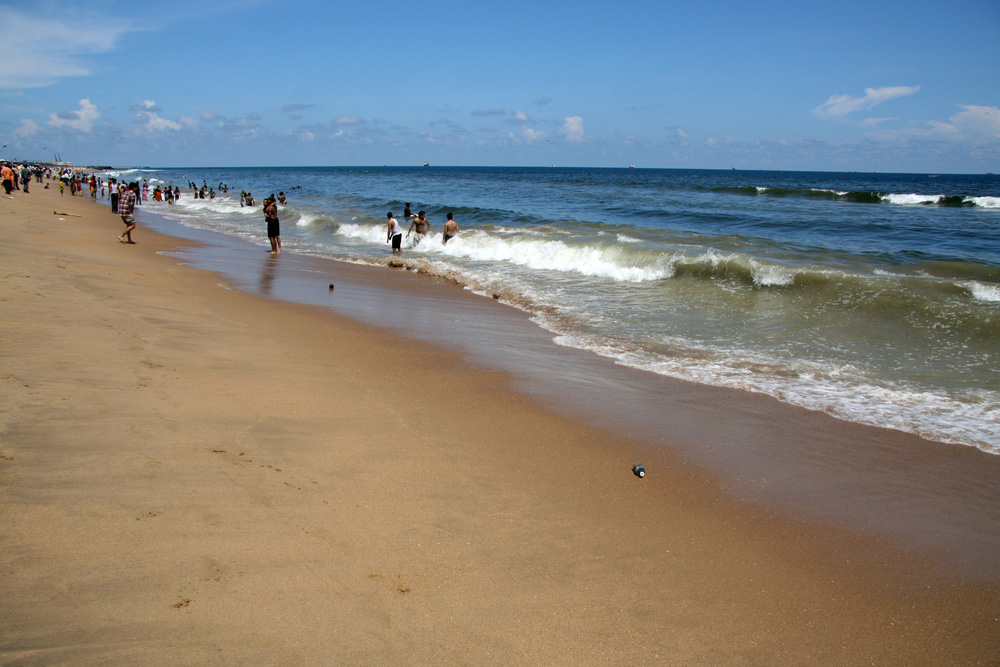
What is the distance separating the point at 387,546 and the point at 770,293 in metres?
11.4

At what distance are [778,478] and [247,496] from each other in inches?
155

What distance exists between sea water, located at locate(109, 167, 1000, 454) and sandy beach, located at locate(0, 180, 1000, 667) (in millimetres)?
2131

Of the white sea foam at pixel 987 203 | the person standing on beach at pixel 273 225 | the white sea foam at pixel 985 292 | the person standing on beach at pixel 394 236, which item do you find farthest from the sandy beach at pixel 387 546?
the white sea foam at pixel 987 203

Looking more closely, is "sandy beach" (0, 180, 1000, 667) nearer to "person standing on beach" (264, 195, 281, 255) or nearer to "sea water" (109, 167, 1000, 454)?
"sea water" (109, 167, 1000, 454)

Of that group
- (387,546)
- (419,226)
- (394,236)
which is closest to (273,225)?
(394,236)

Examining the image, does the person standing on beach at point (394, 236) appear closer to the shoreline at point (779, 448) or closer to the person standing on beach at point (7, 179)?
the shoreline at point (779, 448)

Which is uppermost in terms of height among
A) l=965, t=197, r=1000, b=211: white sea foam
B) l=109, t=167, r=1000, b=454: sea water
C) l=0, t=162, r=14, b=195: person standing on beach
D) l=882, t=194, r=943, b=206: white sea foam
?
l=882, t=194, r=943, b=206: white sea foam

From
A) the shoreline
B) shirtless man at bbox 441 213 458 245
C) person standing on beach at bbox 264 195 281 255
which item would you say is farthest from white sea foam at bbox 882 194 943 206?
the shoreline

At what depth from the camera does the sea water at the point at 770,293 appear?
7055mm

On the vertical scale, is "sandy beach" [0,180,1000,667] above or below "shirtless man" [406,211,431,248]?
below

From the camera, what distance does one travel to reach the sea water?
7.05 m

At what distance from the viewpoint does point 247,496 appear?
11.8 feet

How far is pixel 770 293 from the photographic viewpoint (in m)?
12.6

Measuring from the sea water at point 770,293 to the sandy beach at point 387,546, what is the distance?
2131 millimetres
